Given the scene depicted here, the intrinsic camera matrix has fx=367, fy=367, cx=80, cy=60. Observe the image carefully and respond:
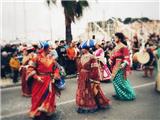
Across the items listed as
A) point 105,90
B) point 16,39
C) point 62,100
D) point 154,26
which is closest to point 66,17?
point 16,39

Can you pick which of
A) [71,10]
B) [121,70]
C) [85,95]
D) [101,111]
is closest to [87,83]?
[85,95]

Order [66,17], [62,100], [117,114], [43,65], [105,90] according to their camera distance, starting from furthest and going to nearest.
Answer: [66,17]
[105,90]
[62,100]
[117,114]
[43,65]

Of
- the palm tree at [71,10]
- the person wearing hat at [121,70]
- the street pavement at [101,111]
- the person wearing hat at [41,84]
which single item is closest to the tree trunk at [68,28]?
the palm tree at [71,10]

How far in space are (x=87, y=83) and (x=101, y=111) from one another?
0.73m

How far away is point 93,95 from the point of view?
852 cm

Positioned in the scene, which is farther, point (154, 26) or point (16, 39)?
point (154, 26)

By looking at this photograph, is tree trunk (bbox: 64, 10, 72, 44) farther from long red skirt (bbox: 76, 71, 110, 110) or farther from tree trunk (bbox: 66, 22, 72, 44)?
long red skirt (bbox: 76, 71, 110, 110)

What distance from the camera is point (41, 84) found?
7.69 m

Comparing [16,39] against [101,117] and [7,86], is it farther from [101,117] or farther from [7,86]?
[101,117]

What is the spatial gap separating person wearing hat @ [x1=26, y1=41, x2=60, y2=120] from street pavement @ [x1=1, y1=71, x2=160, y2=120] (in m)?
0.43

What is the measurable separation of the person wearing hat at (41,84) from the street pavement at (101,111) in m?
0.43

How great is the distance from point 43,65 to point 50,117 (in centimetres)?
116

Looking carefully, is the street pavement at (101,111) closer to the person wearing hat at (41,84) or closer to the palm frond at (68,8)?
the person wearing hat at (41,84)

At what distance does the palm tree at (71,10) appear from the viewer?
19.3 meters
